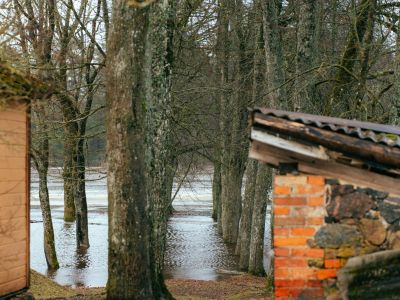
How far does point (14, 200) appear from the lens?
29.1 ft

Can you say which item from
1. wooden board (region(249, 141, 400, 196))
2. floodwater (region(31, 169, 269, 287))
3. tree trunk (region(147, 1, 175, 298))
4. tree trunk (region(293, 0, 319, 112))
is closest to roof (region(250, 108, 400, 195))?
wooden board (region(249, 141, 400, 196))

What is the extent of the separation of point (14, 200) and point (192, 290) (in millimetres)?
6363

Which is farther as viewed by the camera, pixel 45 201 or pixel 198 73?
pixel 198 73

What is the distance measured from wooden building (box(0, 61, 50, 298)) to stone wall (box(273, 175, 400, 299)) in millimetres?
4051

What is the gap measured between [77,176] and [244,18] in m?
8.17

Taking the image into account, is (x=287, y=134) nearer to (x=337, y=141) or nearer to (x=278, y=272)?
(x=337, y=141)

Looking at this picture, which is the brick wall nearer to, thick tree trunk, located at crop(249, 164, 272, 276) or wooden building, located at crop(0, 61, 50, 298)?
wooden building, located at crop(0, 61, 50, 298)

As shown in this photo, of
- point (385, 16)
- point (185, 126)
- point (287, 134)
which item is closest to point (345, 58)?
point (385, 16)

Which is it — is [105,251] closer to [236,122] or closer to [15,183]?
[236,122]

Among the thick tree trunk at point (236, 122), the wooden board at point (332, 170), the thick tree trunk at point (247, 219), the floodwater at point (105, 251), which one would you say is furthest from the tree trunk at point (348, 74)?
the wooden board at point (332, 170)

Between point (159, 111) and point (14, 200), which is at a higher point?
point (159, 111)

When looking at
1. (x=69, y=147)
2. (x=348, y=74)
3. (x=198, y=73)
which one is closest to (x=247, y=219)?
(x=198, y=73)

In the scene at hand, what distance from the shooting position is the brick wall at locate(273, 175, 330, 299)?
6.00 m

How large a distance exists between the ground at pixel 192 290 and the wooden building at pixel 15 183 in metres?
1.82
